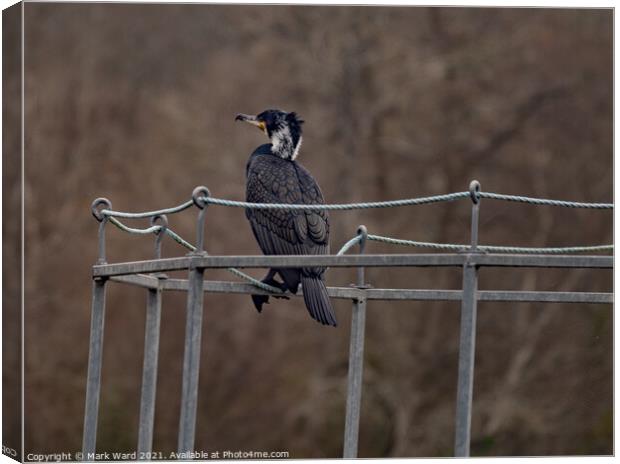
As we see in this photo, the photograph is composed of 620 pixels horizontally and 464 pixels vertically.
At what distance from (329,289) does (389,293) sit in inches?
11.9

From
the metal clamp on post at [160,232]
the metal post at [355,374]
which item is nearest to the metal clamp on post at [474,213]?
the metal post at [355,374]

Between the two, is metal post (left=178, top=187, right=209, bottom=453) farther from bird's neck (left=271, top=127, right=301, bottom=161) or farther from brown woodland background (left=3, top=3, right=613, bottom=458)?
brown woodland background (left=3, top=3, right=613, bottom=458)

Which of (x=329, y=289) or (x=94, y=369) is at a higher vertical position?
(x=329, y=289)

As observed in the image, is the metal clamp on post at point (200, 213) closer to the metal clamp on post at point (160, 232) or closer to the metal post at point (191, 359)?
the metal post at point (191, 359)

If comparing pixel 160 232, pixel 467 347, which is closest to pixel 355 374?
pixel 160 232

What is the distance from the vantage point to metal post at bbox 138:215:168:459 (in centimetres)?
657

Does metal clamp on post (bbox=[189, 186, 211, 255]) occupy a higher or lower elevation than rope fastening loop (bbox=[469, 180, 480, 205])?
lower

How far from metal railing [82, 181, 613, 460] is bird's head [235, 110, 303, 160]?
34.8 inches

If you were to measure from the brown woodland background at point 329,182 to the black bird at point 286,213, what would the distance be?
304 inches

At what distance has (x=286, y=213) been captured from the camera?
23.3 feet

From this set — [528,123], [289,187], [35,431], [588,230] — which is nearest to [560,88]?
[528,123]

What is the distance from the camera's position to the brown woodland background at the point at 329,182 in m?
15.6

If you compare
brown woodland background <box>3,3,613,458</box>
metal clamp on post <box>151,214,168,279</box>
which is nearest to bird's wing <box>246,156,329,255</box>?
metal clamp on post <box>151,214,168,279</box>

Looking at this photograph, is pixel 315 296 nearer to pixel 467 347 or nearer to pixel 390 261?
pixel 390 261
